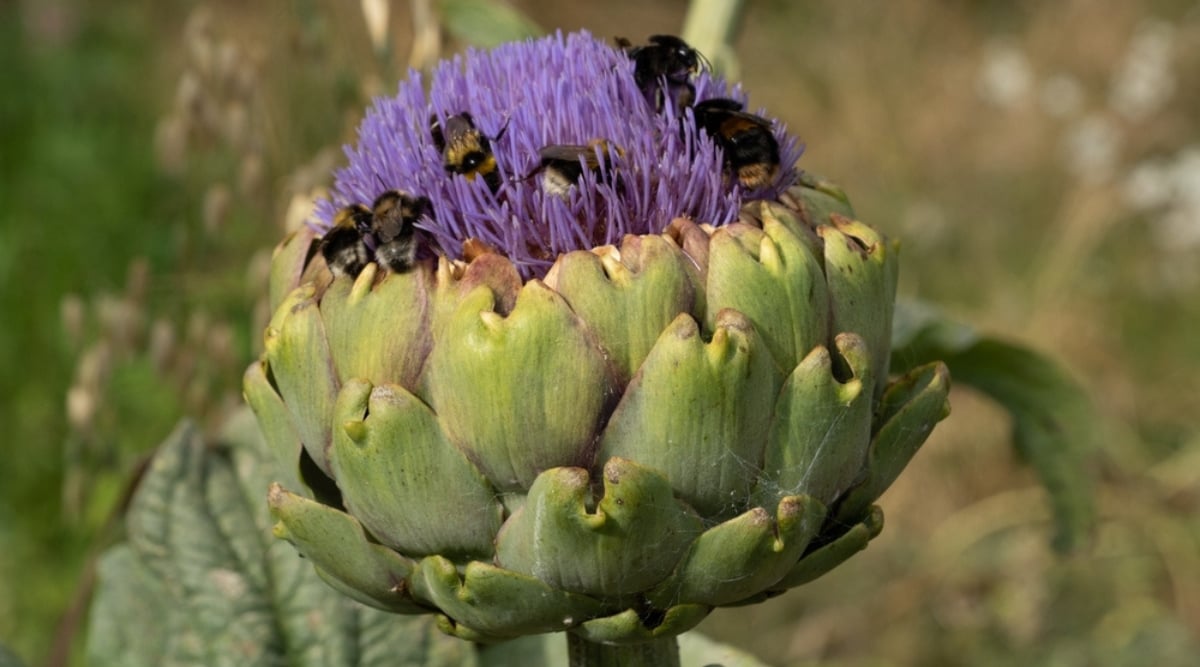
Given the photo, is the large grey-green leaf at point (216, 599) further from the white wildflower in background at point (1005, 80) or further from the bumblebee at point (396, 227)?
the white wildflower in background at point (1005, 80)

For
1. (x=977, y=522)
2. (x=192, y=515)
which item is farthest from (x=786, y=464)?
(x=977, y=522)

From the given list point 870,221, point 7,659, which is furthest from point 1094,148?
point 7,659

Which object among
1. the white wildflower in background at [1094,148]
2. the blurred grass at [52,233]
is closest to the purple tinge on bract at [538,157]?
the blurred grass at [52,233]

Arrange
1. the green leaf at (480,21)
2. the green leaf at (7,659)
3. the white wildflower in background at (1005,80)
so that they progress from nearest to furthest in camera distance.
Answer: the green leaf at (7,659), the green leaf at (480,21), the white wildflower in background at (1005,80)

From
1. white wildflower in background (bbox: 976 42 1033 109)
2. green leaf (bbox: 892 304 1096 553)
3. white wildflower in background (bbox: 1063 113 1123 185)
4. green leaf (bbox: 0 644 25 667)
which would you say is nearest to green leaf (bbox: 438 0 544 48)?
green leaf (bbox: 892 304 1096 553)

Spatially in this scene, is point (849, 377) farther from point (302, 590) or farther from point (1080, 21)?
point (1080, 21)

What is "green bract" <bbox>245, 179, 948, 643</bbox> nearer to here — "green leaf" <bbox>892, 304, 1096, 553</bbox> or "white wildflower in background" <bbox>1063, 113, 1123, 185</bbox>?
"green leaf" <bbox>892, 304, 1096, 553</bbox>
